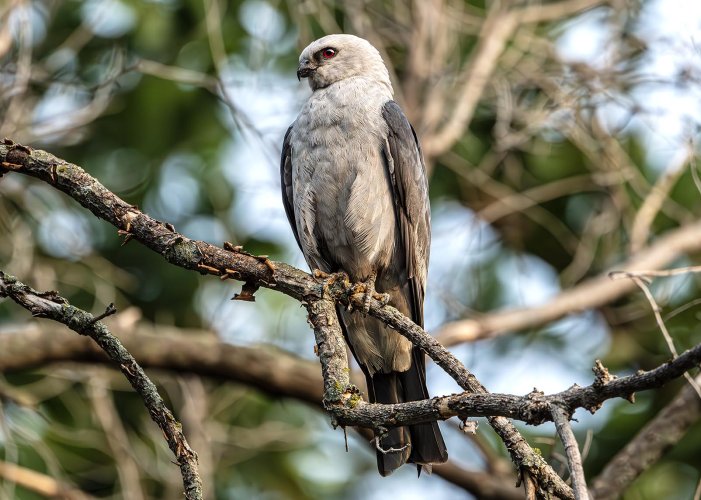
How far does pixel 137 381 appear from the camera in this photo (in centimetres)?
290

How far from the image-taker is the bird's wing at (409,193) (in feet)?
15.9

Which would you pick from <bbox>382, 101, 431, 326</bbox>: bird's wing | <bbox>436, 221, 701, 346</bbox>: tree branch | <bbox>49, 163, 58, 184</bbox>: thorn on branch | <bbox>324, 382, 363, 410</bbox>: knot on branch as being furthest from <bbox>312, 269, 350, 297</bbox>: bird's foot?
<bbox>436, 221, 701, 346</bbox>: tree branch

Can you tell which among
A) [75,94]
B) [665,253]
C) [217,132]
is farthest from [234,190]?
[665,253]

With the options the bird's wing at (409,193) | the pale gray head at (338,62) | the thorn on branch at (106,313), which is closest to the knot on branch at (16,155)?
the thorn on branch at (106,313)

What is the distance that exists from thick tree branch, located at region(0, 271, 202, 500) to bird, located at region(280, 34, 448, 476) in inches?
74.3

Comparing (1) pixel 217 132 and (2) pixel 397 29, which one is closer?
(2) pixel 397 29

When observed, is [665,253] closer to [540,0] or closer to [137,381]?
[540,0]

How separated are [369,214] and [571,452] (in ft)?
8.79

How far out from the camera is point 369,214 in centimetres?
472

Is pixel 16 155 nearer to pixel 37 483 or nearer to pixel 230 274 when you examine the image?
pixel 230 274

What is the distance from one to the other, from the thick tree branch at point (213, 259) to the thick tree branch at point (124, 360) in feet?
1.26

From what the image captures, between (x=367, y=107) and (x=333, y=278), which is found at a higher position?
(x=367, y=107)

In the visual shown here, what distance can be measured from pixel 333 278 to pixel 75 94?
13.6 ft

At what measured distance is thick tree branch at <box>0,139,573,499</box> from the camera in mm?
3055
